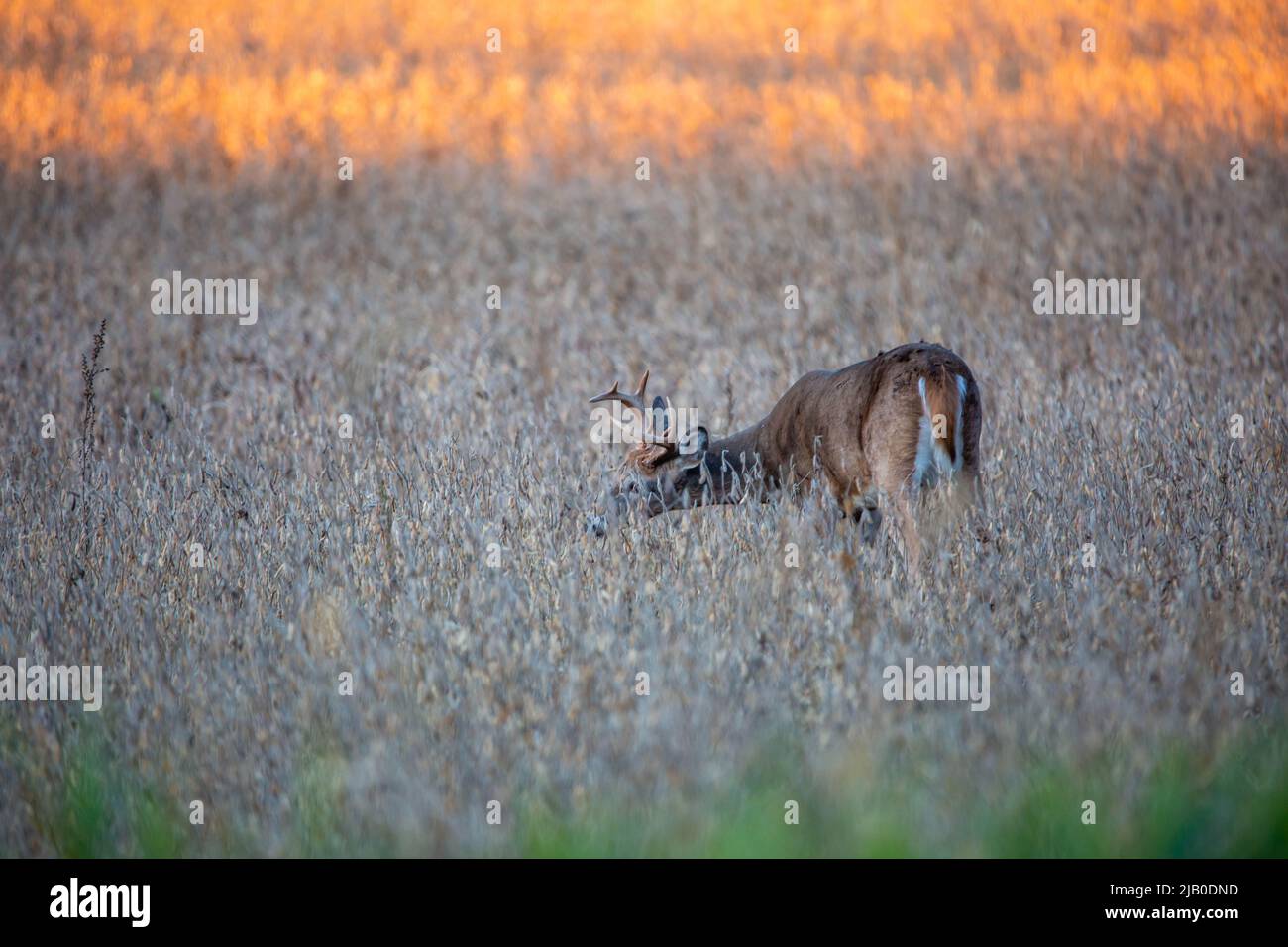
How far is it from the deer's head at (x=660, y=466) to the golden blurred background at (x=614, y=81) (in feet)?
26.4

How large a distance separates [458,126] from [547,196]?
6.52 feet

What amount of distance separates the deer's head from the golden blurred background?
804cm

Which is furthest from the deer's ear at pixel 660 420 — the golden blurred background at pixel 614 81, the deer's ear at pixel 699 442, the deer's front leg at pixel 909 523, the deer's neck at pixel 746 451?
the golden blurred background at pixel 614 81

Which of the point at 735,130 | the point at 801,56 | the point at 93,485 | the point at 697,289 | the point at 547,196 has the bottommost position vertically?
the point at 93,485

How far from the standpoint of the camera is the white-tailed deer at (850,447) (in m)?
7.09

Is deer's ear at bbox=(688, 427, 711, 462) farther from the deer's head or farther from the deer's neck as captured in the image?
the deer's neck

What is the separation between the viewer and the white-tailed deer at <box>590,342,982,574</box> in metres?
7.09

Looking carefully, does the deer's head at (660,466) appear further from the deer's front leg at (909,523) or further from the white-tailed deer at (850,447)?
the deer's front leg at (909,523)

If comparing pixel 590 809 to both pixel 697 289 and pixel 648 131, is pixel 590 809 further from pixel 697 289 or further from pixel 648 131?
pixel 648 131

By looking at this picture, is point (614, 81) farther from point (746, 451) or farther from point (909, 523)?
point (909, 523)

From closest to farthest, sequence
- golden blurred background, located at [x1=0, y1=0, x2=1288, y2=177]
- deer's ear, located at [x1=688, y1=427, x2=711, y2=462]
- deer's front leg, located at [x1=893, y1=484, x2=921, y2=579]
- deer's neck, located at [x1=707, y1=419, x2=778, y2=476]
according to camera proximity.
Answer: deer's front leg, located at [x1=893, y1=484, x2=921, y2=579] < deer's ear, located at [x1=688, y1=427, x2=711, y2=462] < deer's neck, located at [x1=707, y1=419, x2=778, y2=476] < golden blurred background, located at [x1=0, y1=0, x2=1288, y2=177]

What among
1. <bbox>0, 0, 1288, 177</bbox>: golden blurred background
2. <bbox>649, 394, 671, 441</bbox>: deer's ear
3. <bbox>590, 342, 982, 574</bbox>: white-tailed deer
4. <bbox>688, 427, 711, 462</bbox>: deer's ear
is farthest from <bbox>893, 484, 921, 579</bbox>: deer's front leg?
<bbox>0, 0, 1288, 177</bbox>: golden blurred background

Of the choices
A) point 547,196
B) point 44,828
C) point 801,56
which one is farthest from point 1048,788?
point 801,56

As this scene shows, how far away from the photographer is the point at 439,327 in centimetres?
1210
